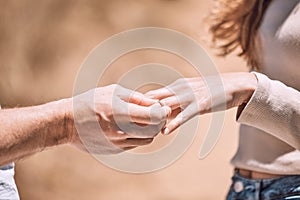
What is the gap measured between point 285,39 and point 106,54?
144cm

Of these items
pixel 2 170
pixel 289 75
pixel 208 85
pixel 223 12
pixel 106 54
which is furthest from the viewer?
pixel 106 54

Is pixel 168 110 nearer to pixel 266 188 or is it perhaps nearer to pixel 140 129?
pixel 140 129

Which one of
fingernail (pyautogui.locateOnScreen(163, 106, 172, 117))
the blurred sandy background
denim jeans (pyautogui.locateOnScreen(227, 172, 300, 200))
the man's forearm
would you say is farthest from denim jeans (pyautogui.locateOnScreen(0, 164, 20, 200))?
the blurred sandy background

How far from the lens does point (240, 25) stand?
175 cm

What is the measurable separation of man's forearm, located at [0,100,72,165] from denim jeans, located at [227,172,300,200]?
1.56 feet

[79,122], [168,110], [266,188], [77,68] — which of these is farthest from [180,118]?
[77,68]

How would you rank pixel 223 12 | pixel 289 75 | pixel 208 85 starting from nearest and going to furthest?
pixel 208 85, pixel 289 75, pixel 223 12

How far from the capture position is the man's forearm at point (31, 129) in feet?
4.03

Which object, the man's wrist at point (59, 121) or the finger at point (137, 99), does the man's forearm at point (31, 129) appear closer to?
the man's wrist at point (59, 121)

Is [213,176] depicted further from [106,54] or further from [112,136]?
[112,136]

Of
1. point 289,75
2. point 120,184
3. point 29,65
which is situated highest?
point 289,75

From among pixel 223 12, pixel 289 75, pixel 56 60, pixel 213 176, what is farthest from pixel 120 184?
pixel 289 75

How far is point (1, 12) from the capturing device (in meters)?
3.09

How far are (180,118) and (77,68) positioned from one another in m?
1.75
